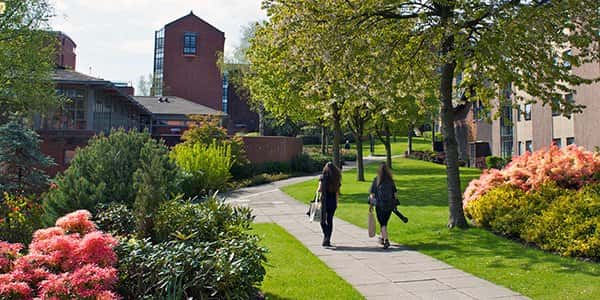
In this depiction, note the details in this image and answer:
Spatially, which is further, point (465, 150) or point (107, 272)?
point (465, 150)

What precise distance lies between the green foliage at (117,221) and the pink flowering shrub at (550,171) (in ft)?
29.9

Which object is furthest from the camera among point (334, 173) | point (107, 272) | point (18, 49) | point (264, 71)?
point (18, 49)

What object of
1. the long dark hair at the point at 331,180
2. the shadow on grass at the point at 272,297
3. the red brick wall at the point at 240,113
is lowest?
the shadow on grass at the point at 272,297

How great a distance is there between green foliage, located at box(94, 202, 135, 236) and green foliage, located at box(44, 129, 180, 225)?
322 millimetres

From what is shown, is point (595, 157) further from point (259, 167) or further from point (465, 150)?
point (465, 150)

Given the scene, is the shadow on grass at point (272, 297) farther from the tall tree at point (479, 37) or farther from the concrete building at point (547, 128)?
the concrete building at point (547, 128)

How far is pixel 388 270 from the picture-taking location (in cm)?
765

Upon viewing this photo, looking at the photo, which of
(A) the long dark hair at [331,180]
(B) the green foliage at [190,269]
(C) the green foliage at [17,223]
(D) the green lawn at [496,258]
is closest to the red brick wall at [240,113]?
(D) the green lawn at [496,258]

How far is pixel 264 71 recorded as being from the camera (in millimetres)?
21203

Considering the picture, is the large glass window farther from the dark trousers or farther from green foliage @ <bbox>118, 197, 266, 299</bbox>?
green foliage @ <bbox>118, 197, 266, 299</bbox>

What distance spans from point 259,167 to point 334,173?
64.7 feet

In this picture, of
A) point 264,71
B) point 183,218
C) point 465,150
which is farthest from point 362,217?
point 465,150

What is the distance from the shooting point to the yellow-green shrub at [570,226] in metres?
8.20

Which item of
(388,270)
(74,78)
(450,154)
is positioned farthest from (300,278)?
(74,78)
